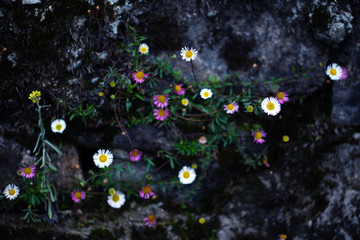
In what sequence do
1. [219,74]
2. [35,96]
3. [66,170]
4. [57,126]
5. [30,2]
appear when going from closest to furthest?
1. [35,96]
2. [30,2]
3. [57,126]
4. [66,170]
5. [219,74]

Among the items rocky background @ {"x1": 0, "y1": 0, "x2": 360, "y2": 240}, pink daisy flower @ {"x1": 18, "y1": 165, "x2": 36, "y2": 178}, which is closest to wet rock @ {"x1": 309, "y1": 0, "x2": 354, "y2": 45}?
rocky background @ {"x1": 0, "y1": 0, "x2": 360, "y2": 240}

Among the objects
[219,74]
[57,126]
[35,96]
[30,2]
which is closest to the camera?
A: [35,96]

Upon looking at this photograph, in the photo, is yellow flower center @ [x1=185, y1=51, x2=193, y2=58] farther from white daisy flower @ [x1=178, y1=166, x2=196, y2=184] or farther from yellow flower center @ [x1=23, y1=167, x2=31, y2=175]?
yellow flower center @ [x1=23, y1=167, x2=31, y2=175]

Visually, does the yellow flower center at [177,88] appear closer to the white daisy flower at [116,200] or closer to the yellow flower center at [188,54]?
the yellow flower center at [188,54]

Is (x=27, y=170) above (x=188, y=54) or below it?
below

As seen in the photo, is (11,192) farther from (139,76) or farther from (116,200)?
(139,76)

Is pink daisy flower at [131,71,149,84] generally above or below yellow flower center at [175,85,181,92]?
above

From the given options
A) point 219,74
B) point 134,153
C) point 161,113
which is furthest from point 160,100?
point 219,74
